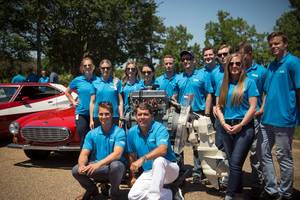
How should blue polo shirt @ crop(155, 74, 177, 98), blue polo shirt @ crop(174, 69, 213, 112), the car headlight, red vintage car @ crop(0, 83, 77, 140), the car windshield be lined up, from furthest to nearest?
the car windshield, red vintage car @ crop(0, 83, 77, 140), the car headlight, blue polo shirt @ crop(155, 74, 177, 98), blue polo shirt @ crop(174, 69, 213, 112)

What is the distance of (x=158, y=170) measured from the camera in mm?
3705

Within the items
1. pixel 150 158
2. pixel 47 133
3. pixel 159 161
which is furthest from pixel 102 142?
pixel 47 133

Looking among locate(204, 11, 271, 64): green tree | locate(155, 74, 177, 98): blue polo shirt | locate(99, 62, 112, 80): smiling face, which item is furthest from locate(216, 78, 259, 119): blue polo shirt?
locate(204, 11, 271, 64): green tree

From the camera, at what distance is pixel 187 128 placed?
15.7ft

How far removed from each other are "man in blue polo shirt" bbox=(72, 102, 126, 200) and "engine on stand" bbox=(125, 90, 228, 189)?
0.77 metres

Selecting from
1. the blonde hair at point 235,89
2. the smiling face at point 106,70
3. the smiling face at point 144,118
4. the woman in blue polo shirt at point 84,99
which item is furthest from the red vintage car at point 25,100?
the blonde hair at point 235,89

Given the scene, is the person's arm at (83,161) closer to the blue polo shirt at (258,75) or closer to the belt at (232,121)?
the belt at (232,121)

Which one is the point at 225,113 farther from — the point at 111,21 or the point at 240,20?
the point at 240,20

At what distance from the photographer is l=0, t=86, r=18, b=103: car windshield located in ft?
28.3

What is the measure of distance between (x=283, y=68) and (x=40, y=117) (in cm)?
489

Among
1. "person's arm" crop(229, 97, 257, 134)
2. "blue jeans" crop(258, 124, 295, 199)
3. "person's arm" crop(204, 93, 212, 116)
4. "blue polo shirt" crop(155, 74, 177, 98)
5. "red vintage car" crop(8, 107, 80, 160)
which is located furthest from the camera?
"red vintage car" crop(8, 107, 80, 160)

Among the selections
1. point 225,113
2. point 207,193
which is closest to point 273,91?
point 225,113

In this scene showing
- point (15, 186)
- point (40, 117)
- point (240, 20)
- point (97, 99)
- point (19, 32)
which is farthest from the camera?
point (240, 20)

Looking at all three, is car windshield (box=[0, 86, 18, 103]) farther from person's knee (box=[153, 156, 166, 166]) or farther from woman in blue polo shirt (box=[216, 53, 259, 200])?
woman in blue polo shirt (box=[216, 53, 259, 200])
